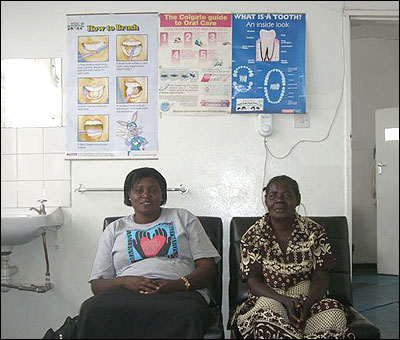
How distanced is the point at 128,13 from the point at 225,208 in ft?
4.03

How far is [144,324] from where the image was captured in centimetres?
181

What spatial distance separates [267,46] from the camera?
281cm

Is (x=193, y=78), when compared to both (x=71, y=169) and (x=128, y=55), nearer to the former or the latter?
(x=128, y=55)

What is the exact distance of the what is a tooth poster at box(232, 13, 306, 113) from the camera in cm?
280

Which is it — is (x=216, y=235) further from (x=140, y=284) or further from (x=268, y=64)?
(x=268, y=64)

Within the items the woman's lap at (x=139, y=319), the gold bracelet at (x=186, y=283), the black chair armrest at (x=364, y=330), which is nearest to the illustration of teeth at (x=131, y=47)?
the gold bracelet at (x=186, y=283)

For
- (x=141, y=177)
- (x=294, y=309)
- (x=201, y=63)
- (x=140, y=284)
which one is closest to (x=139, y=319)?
(x=140, y=284)

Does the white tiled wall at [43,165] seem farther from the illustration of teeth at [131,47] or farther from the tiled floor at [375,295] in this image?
the tiled floor at [375,295]

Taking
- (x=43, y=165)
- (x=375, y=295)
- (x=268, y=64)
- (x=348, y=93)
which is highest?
(x=268, y=64)

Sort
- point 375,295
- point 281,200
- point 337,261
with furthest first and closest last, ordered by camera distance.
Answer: point 375,295
point 337,261
point 281,200

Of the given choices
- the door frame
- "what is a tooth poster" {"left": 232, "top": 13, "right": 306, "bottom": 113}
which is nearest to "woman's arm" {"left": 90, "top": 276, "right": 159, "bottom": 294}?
"what is a tooth poster" {"left": 232, "top": 13, "right": 306, "bottom": 113}

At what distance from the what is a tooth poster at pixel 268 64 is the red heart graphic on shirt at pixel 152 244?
0.92m

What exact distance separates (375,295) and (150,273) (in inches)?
90.8

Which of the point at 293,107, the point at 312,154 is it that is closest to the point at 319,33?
the point at 293,107
